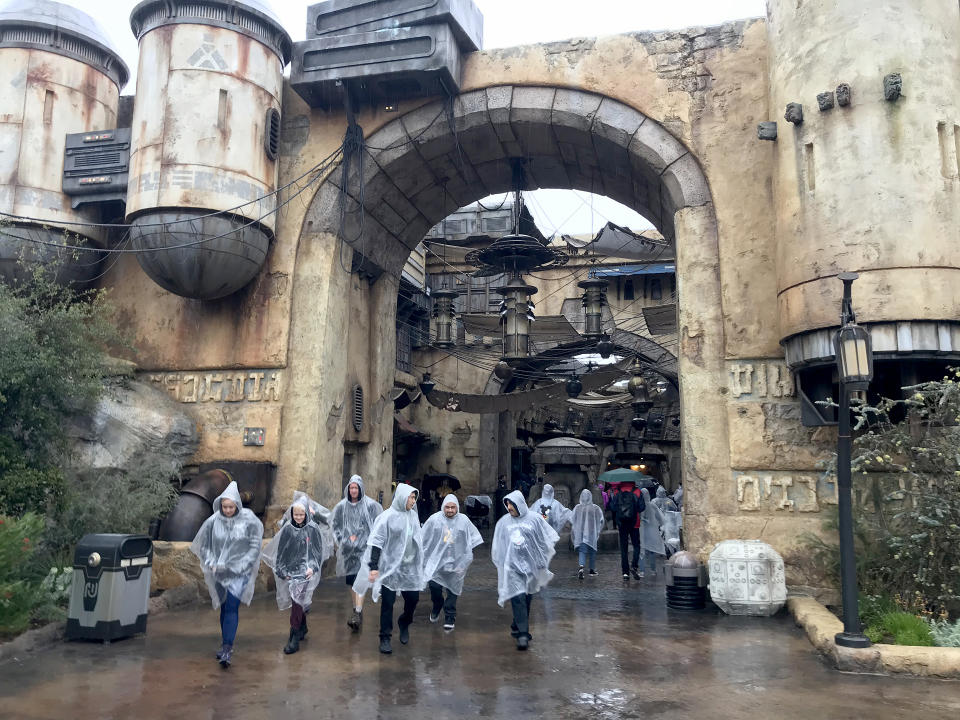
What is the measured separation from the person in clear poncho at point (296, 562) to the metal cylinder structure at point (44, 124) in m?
6.71

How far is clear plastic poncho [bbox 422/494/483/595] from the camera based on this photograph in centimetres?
778

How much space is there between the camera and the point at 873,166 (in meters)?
8.91

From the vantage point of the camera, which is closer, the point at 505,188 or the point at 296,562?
the point at 296,562

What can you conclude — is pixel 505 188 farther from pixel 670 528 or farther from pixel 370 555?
pixel 370 555

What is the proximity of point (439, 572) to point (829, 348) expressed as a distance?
497 cm

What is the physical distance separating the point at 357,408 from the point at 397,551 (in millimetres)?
6178

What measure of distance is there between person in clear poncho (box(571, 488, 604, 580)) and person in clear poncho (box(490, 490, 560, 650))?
550cm

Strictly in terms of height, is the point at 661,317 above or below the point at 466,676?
above

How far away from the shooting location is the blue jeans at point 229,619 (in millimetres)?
6316

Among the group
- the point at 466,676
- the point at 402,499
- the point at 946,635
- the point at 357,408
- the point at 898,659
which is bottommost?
the point at 466,676

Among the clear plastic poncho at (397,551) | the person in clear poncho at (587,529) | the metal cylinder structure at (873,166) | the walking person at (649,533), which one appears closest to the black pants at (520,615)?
the clear plastic poncho at (397,551)

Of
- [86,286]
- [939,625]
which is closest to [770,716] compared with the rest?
[939,625]

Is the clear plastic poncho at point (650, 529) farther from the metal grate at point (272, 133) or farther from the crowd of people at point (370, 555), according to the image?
the metal grate at point (272, 133)

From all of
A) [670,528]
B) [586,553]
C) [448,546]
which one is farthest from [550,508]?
→ [448,546]
